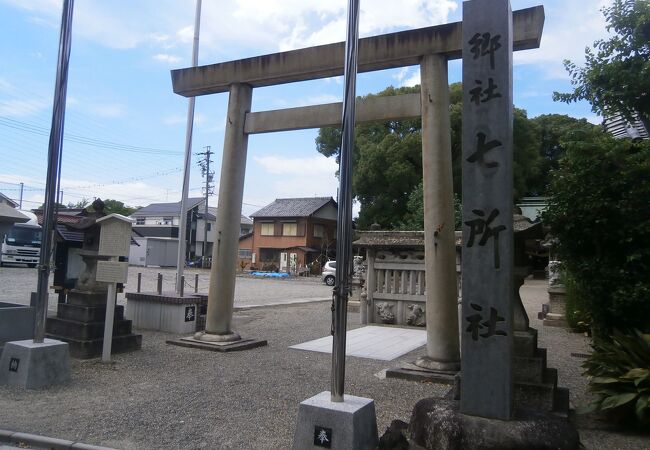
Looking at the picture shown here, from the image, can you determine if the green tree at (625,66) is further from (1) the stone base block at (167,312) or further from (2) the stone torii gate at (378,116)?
(1) the stone base block at (167,312)

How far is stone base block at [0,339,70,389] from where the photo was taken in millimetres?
6266

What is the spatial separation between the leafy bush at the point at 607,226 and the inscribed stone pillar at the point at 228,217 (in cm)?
512

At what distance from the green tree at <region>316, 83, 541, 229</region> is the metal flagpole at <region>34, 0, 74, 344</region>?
75.4 ft

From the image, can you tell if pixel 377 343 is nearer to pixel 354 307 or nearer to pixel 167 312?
pixel 167 312

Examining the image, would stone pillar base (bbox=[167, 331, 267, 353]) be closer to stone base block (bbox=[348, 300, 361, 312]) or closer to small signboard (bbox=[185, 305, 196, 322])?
small signboard (bbox=[185, 305, 196, 322])

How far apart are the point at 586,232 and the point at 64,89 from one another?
7016mm

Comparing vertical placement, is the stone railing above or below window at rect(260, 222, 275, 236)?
below

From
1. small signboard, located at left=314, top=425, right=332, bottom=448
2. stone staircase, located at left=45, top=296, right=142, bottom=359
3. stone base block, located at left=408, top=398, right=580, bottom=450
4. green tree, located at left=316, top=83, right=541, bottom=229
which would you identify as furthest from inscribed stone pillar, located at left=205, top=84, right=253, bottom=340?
green tree, located at left=316, top=83, right=541, bottom=229

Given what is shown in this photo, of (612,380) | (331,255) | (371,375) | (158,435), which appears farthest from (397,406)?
(331,255)

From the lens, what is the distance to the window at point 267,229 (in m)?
48.0

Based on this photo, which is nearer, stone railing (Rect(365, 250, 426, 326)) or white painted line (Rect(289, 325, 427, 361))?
white painted line (Rect(289, 325, 427, 361))

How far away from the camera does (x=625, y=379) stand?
497 cm

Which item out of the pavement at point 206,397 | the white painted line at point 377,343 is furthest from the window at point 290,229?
the pavement at point 206,397

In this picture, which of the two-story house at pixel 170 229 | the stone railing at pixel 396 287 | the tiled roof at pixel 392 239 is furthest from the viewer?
the two-story house at pixel 170 229
